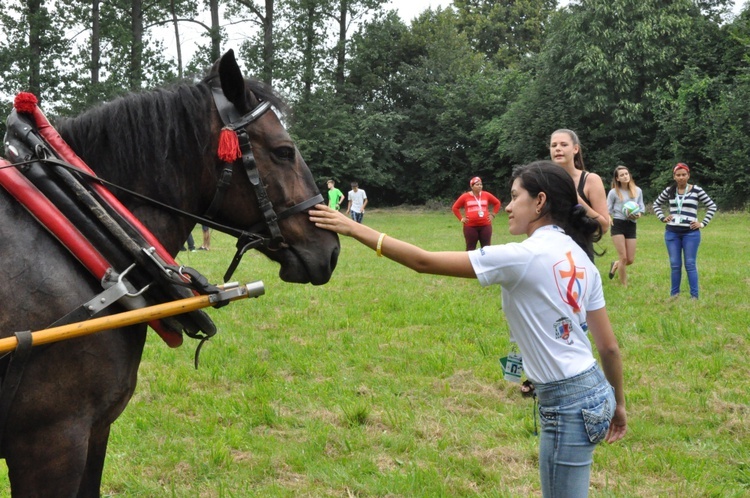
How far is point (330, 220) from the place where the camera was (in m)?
2.48

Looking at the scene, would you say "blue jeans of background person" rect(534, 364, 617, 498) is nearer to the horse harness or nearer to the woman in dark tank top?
the horse harness

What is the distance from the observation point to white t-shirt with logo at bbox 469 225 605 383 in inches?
87.4

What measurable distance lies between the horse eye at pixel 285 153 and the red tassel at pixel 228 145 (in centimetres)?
18

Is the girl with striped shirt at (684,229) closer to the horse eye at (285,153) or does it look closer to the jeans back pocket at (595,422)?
the jeans back pocket at (595,422)

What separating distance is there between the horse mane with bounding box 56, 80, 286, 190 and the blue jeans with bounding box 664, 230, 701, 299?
7.42 meters

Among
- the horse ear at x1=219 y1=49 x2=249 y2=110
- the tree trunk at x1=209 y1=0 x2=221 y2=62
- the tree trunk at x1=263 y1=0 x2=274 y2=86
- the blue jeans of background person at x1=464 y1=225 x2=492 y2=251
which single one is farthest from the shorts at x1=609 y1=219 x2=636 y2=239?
the tree trunk at x1=263 y1=0 x2=274 y2=86

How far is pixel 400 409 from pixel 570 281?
2478mm

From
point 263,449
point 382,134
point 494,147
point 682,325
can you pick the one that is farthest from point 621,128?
point 263,449

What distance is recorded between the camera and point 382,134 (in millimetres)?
38469

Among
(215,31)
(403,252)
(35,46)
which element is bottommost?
(403,252)

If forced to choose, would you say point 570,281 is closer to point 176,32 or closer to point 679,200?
point 679,200

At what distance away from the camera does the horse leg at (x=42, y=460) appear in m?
1.92

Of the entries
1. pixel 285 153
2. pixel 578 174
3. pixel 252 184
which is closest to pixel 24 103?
pixel 252 184

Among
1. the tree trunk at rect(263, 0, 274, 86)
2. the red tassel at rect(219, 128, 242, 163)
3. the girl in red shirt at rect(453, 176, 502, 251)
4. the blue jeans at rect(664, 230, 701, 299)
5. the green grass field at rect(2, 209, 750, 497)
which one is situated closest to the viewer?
the red tassel at rect(219, 128, 242, 163)
